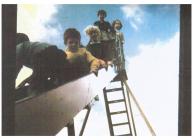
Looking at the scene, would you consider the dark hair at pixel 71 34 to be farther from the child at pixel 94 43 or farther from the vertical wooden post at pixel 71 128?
the vertical wooden post at pixel 71 128

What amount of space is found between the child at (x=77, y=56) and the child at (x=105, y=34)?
80 mm

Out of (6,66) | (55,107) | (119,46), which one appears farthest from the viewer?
(119,46)

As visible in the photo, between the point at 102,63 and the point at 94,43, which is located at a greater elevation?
the point at 94,43

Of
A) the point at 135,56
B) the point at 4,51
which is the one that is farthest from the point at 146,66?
the point at 4,51

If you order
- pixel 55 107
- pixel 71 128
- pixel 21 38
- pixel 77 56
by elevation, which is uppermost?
pixel 21 38

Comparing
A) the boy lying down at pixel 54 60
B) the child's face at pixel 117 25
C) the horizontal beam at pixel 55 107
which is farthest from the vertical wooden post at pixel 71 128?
the child's face at pixel 117 25

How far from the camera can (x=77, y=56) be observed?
6.73 ft

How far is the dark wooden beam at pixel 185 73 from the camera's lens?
80.0 inches

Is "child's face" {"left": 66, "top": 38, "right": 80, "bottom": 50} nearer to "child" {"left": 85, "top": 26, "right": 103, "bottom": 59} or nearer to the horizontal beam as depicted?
"child" {"left": 85, "top": 26, "right": 103, "bottom": 59}

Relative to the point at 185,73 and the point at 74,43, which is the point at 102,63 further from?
the point at 185,73

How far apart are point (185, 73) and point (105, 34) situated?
1.81 ft

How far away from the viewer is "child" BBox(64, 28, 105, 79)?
2.04m

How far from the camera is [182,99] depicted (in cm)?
204

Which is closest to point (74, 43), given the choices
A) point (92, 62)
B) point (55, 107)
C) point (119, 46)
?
point (92, 62)
